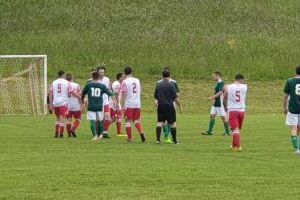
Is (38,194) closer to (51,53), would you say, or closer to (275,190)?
(275,190)

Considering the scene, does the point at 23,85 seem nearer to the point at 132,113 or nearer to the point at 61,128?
the point at 61,128

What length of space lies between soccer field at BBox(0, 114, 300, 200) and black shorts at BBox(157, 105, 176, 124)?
808 mm

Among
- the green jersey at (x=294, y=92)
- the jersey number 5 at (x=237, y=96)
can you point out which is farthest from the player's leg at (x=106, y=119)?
the green jersey at (x=294, y=92)

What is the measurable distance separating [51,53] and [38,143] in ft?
132

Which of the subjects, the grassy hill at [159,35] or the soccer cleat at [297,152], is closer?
the soccer cleat at [297,152]

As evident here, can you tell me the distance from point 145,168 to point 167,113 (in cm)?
681

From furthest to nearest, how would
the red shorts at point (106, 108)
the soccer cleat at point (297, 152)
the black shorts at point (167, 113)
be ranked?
the red shorts at point (106, 108) → the black shorts at point (167, 113) → the soccer cleat at point (297, 152)

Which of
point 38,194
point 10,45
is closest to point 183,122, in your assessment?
point 38,194

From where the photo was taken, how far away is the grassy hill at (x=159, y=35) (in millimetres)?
63031

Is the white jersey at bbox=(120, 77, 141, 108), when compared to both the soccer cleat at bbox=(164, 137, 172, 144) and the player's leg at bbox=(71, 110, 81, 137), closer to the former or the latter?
the soccer cleat at bbox=(164, 137, 172, 144)

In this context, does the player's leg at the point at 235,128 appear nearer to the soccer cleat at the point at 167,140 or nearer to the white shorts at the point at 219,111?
the soccer cleat at the point at 167,140

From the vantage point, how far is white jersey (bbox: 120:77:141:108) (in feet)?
82.9

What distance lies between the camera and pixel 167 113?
2444 cm

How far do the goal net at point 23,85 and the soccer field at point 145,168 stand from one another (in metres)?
17.2
